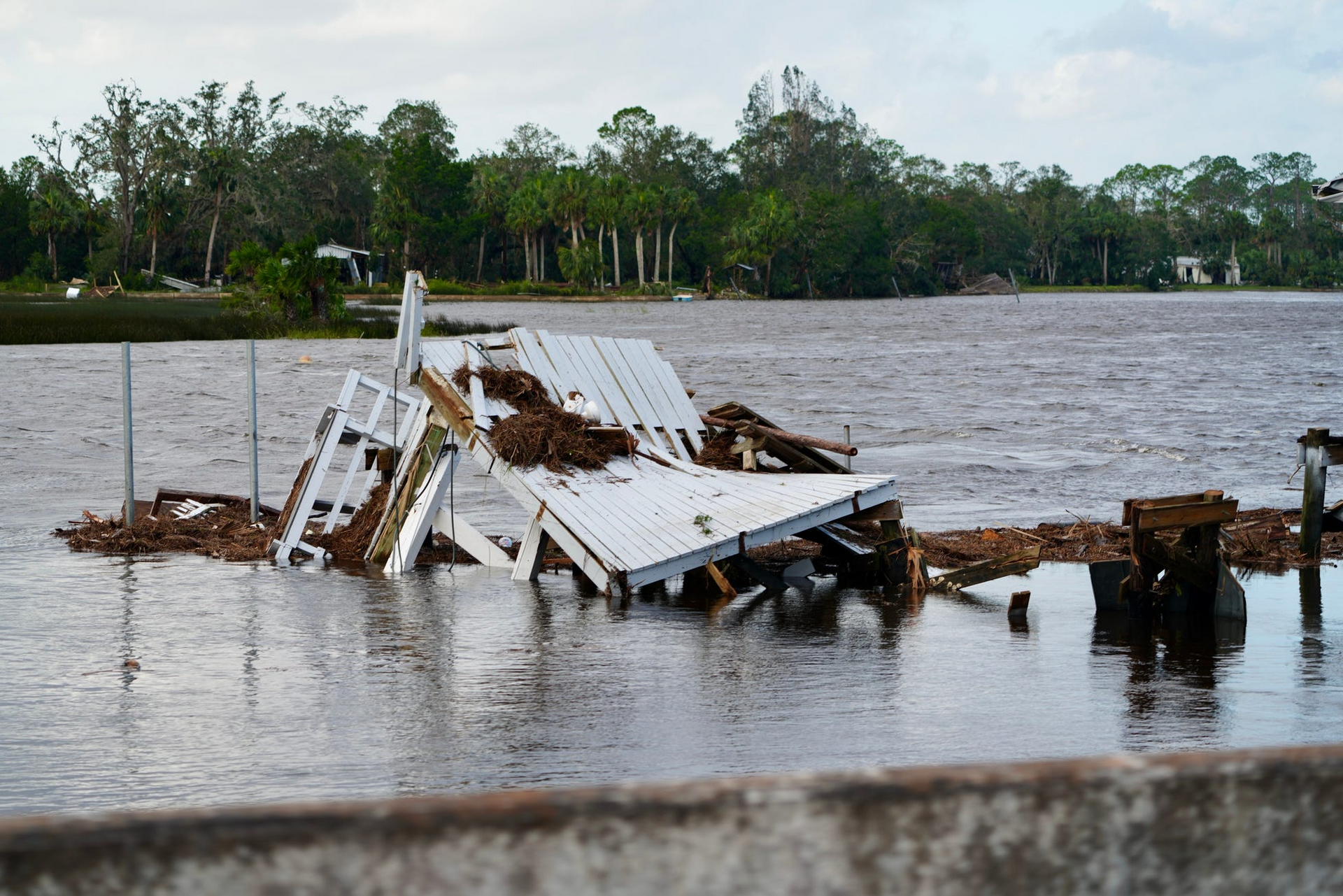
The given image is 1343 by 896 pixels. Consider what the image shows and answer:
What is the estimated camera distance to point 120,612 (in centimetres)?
1115

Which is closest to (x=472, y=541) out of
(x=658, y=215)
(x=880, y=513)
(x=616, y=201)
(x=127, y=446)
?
(x=880, y=513)

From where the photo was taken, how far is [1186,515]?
33.3 feet

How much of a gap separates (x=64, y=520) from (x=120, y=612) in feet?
22.3

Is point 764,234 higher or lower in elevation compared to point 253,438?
higher

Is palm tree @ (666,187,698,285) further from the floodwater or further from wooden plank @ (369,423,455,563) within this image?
wooden plank @ (369,423,455,563)

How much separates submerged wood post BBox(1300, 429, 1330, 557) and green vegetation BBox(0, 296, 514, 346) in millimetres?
39569

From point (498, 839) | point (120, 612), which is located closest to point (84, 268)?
point (120, 612)

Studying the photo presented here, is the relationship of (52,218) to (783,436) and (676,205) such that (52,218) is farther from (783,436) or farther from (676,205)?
(783,436)

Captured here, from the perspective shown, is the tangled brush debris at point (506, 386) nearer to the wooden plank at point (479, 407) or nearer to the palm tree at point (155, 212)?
the wooden plank at point (479, 407)

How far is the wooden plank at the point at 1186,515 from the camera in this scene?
33.2 ft

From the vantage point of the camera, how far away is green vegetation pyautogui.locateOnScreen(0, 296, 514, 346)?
4791 cm

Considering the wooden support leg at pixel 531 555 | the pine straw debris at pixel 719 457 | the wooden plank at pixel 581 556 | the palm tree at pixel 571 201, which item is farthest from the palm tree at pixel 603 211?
the wooden plank at pixel 581 556

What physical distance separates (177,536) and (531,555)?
15.6 feet

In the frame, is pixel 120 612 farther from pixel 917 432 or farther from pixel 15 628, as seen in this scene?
pixel 917 432
